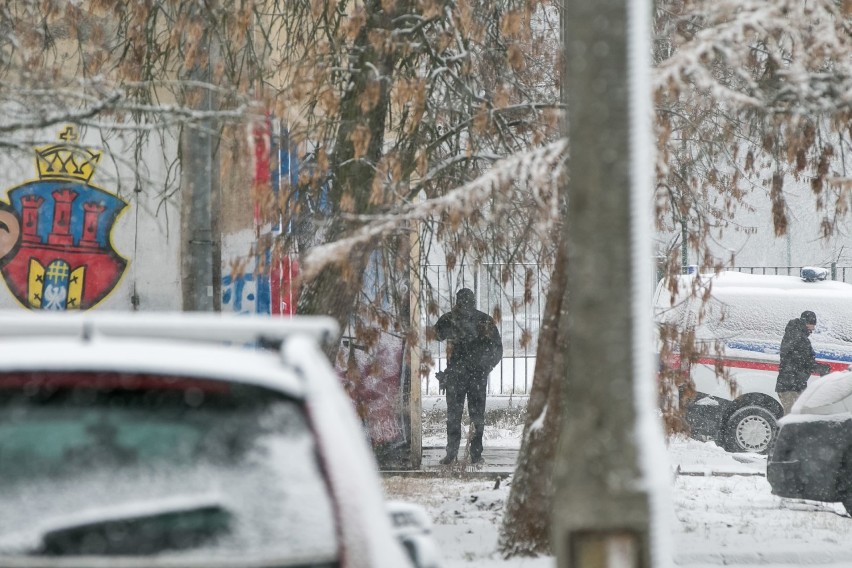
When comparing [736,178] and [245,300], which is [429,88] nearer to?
[736,178]

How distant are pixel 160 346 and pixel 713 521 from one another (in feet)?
27.8

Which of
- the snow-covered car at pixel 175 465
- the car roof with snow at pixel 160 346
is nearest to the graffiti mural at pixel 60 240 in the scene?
the car roof with snow at pixel 160 346

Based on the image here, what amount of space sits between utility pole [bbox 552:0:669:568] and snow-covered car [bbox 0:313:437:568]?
850 millimetres

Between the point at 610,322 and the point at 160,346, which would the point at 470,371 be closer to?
the point at 610,322

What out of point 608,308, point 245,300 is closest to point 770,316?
point 245,300

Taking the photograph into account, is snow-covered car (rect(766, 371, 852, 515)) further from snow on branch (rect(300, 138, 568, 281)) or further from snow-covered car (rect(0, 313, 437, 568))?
snow-covered car (rect(0, 313, 437, 568))

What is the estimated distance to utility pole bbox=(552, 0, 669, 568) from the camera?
3125mm

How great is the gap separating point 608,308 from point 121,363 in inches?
51.7

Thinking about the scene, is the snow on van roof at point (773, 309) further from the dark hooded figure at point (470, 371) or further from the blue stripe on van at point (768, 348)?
the dark hooded figure at point (470, 371)

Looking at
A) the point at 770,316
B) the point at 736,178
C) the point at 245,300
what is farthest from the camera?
the point at 770,316

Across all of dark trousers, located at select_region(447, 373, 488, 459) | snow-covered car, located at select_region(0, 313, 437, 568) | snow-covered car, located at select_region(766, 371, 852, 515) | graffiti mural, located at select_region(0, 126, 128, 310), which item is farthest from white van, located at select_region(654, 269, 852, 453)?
snow-covered car, located at select_region(0, 313, 437, 568)

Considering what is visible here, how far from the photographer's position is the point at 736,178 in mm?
10148

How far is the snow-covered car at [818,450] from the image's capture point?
9633 mm

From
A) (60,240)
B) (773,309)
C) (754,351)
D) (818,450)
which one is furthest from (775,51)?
(773,309)
